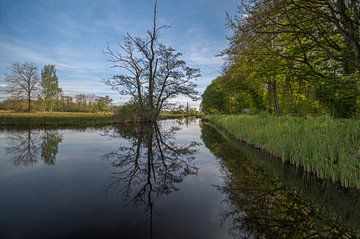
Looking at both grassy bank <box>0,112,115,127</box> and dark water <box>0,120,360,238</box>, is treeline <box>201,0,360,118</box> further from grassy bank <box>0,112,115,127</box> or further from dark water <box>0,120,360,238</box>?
grassy bank <box>0,112,115,127</box>

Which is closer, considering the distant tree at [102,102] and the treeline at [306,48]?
the treeline at [306,48]

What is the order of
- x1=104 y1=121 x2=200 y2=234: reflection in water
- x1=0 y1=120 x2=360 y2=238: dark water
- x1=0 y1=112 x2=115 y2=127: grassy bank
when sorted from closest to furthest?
x1=0 y1=120 x2=360 y2=238: dark water
x1=104 y1=121 x2=200 y2=234: reflection in water
x1=0 y1=112 x2=115 y2=127: grassy bank

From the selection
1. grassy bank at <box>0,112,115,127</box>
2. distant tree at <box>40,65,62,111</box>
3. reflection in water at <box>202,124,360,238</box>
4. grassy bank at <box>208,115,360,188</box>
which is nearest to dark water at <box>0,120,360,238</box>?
reflection in water at <box>202,124,360,238</box>

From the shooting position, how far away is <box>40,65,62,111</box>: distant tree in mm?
36750

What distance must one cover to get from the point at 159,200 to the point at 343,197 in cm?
319

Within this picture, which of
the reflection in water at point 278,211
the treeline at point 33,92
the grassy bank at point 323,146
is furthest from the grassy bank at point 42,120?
the reflection in water at point 278,211

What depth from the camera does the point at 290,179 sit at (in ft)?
15.5

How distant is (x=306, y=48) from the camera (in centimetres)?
685

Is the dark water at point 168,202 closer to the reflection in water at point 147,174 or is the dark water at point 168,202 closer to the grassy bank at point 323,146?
the reflection in water at point 147,174

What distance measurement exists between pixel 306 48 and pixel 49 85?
40.7 m

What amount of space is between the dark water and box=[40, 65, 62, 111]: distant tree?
3671 centimetres

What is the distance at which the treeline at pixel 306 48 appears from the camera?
4.94m

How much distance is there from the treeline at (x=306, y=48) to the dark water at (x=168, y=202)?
3.11 meters

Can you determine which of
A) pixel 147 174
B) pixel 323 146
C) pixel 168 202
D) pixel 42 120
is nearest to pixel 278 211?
pixel 168 202
